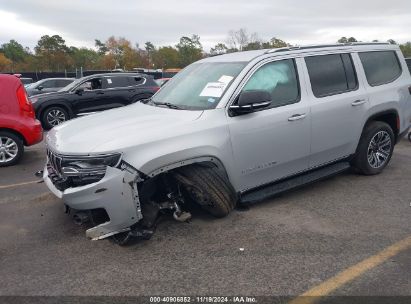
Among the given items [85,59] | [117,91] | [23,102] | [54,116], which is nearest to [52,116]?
[54,116]

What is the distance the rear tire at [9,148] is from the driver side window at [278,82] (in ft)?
15.7

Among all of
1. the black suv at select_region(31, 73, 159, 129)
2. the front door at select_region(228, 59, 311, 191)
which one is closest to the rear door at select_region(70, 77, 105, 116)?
the black suv at select_region(31, 73, 159, 129)

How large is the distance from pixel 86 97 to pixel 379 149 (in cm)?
909

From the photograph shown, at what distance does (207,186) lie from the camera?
3986mm

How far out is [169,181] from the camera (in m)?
4.13

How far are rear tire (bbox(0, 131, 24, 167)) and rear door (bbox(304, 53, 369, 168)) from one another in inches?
203

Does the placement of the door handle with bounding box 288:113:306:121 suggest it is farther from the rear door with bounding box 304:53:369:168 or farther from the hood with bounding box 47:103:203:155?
the hood with bounding box 47:103:203:155

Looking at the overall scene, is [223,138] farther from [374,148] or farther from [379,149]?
[379,149]

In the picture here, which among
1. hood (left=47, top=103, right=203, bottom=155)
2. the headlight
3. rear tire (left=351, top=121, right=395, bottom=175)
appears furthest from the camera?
rear tire (left=351, top=121, right=395, bottom=175)

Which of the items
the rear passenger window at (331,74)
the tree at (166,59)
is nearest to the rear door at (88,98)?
the rear passenger window at (331,74)

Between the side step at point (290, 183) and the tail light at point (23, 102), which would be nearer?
the side step at point (290, 183)

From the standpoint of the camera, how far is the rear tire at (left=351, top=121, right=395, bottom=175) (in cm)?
550

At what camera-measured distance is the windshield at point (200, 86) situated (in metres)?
4.33

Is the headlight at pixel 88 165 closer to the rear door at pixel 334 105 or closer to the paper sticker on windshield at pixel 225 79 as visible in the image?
the paper sticker on windshield at pixel 225 79
